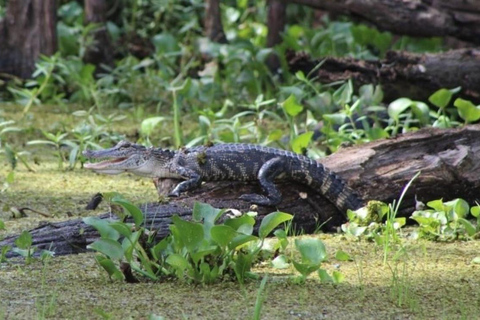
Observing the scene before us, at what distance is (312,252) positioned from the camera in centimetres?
392

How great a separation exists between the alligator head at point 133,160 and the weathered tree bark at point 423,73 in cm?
232

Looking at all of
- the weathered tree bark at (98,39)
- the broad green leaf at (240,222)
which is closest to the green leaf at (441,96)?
the broad green leaf at (240,222)

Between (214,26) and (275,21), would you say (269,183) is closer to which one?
(275,21)

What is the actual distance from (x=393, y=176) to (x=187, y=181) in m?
1.09

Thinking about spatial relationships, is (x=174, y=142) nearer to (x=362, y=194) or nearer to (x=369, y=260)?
(x=362, y=194)

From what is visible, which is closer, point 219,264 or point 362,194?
point 219,264

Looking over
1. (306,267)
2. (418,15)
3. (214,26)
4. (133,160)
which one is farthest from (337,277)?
(214,26)

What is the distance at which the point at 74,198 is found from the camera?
5.64m

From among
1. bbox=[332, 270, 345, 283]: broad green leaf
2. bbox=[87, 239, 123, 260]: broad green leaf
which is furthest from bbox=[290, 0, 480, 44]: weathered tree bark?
bbox=[87, 239, 123, 260]: broad green leaf

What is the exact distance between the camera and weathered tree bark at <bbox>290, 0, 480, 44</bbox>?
7723 mm

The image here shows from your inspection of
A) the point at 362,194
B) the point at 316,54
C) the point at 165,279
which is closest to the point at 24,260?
the point at 165,279

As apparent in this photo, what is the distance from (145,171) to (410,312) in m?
2.22

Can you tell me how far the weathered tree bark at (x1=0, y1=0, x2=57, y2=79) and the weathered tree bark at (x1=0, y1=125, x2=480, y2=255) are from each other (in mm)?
4033

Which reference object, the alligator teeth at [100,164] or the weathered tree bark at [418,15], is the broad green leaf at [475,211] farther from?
the weathered tree bark at [418,15]
